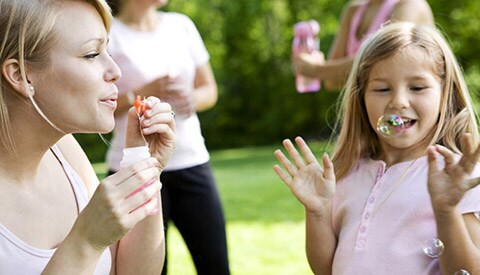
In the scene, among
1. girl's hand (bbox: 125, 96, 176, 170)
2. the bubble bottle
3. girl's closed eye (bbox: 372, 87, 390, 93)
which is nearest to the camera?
girl's hand (bbox: 125, 96, 176, 170)

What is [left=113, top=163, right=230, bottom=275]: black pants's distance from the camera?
3.43m

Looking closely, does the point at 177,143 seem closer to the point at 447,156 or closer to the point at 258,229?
the point at 447,156

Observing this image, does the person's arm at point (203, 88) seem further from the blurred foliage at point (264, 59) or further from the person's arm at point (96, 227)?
the blurred foliage at point (264, 59)

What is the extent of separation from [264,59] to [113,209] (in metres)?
21.2

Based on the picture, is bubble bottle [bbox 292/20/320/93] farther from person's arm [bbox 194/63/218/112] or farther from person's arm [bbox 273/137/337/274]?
person's arm [bbox 273/137/337/274]

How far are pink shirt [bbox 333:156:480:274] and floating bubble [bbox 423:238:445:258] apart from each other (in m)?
0.06

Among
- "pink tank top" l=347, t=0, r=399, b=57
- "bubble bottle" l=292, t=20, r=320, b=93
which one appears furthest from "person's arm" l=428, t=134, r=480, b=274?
"bubble bottle" l=292, t=20, r=320, b=93

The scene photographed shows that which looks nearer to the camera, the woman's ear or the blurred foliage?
the woman's ear

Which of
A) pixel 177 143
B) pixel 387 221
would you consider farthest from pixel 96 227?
pixel 177 143

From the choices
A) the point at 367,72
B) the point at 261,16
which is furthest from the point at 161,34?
the point at 261,16

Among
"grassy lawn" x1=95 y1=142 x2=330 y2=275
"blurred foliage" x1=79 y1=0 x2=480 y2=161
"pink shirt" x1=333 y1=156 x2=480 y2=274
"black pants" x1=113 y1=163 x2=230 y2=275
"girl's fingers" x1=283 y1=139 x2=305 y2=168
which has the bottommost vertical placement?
"blurred foliage" x1=79 y1=0 x2=480 y2=161

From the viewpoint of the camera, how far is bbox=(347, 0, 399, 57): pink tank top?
131 inches

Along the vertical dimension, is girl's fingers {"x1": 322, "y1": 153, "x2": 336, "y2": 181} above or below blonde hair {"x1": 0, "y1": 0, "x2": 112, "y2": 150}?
below

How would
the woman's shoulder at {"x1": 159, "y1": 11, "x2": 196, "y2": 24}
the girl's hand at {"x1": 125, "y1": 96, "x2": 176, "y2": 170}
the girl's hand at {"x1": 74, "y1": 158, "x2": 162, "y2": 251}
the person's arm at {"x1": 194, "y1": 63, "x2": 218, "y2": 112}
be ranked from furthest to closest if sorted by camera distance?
the person's arm at {"x1": 194, "y1": 63, "x2": 218, "y2": 112}
the woman's shoulder at {"x1": 159, "y1": 11, "x2": 196, "y2": 24}
the girl's hand at {"x1": 125, "y1": 96, "x2": 176, "y2": 170}
the girl's hand at {"x1": 74, "y1": 158, "x2": 162, "y2": 251}
